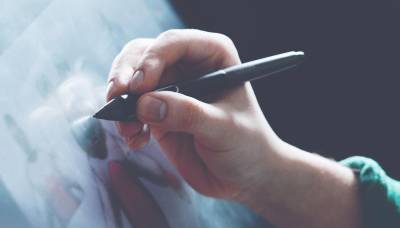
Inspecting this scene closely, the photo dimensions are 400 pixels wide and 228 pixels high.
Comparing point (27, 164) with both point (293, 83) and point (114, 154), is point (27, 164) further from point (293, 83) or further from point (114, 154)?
point (293, 83)

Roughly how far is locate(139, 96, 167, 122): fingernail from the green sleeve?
30cm

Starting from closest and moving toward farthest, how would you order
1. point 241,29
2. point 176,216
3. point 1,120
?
point 1,120, point 176,216, point 241,29

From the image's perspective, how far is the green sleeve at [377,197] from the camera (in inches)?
21.2

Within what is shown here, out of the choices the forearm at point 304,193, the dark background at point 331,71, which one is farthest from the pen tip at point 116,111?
the dark background at point 331,71

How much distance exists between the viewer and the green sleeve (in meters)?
0.54

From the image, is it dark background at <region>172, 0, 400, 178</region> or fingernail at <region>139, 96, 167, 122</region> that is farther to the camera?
dark background at <region>172, 0, 400, 178</region>

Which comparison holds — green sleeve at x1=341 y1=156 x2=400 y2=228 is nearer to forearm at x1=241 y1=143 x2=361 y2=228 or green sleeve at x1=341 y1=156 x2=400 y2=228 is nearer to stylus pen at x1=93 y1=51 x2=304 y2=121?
forearm at x1=241 y1=143 x2=361 y2=228

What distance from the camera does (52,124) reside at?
41cm

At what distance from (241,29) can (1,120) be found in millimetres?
387

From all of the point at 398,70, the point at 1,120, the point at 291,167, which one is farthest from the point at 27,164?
the point at 398,70

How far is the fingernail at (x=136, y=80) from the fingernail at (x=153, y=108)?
0.02m

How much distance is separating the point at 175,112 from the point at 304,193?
0.75 ft

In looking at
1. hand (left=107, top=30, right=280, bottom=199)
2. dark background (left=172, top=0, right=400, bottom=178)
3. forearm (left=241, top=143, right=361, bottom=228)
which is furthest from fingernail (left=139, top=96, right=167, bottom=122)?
dark background (left=172, top=0, right=400, bottom=178)

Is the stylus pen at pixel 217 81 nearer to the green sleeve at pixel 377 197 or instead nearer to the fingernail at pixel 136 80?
the fingernail at pixel 136 80
